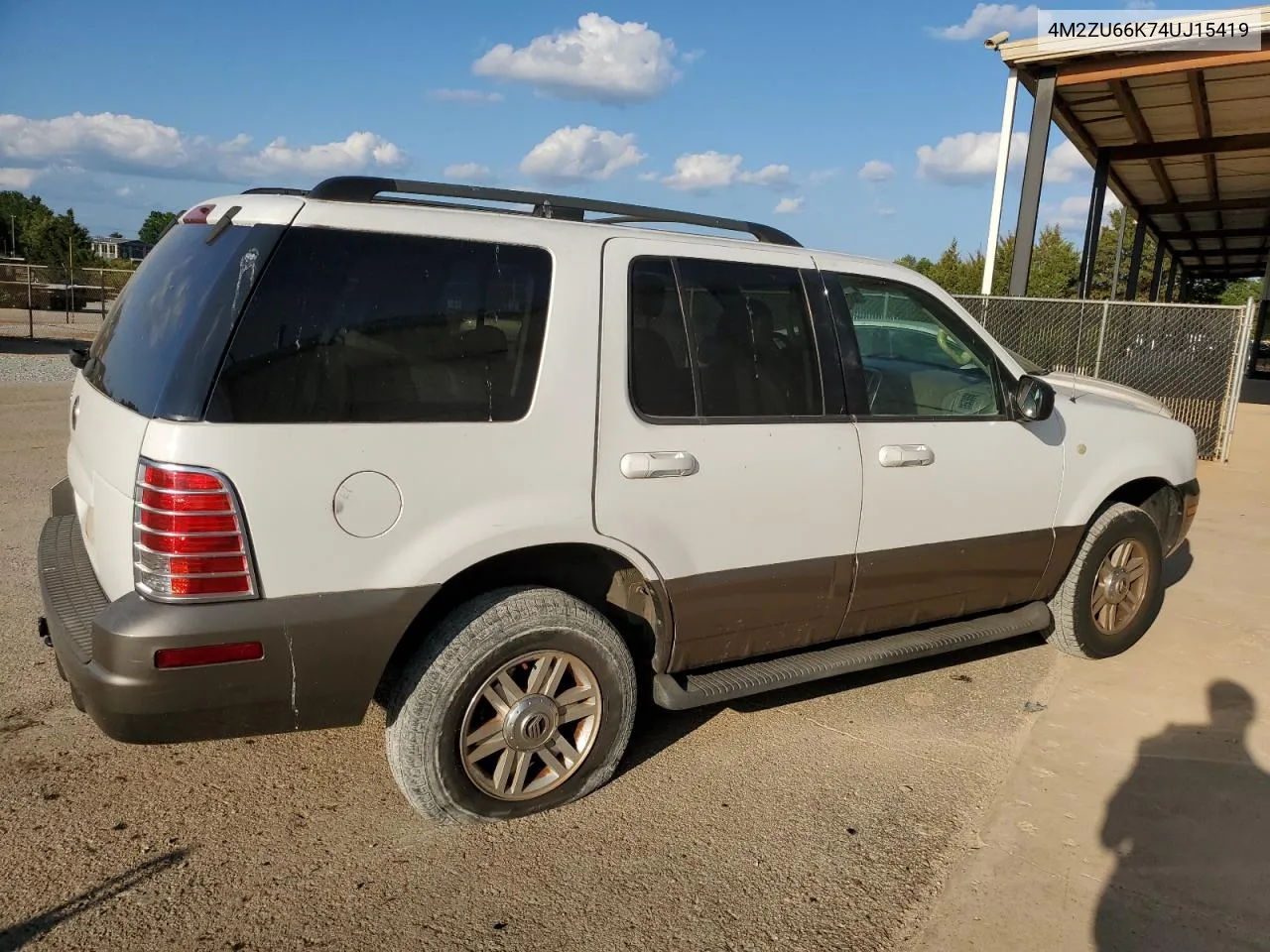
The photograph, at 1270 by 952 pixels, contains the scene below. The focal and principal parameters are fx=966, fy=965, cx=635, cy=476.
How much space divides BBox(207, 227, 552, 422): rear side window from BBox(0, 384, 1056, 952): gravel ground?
4.46 ft

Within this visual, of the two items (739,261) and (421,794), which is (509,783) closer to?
(421,794)

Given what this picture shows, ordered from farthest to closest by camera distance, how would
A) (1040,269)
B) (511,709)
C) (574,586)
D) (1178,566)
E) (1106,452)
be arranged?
(1040,269) → (1178,566) → (1106,452) → (574,586) → (511,709)

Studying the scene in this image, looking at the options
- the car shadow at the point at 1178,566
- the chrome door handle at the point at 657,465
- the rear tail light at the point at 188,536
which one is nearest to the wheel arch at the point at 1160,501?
the car shadow at the point at 1178,566

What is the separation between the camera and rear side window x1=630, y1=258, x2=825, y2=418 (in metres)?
3.26

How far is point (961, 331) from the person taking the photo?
418cm

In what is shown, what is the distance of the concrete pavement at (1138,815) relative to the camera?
9.10 feet

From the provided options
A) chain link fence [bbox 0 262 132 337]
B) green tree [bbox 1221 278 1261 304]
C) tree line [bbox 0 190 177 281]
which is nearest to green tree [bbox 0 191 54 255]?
tree line [bbox 0 190 177 281]

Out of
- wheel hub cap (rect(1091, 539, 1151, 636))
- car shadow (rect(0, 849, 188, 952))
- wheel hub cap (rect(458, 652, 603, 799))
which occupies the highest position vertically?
wheel hub cap (rect(1091, 539, 1151, 636))

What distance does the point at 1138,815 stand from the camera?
339cm

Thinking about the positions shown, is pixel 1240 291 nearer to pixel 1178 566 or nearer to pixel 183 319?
pixel 1178 566

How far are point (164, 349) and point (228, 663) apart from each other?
2.98 feet

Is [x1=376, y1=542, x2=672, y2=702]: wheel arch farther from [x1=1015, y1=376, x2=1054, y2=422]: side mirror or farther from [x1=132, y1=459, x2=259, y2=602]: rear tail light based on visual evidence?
[x1=1015, y1=376, x2=1054, y2=422]: side mirror

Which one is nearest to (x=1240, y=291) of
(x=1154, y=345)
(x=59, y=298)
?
(x=1154, y=345)

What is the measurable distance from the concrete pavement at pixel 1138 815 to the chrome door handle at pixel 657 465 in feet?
5.01
